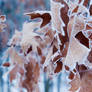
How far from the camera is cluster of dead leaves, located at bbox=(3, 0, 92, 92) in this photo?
562 mm

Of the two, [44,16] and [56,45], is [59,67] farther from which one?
[44,16]

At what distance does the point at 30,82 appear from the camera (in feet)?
2.21

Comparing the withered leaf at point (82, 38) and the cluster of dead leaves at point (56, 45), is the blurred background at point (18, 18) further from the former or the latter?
the withered leaf at point (82, 38)

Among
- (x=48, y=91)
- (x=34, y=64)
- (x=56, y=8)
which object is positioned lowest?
(x=48, y=91)

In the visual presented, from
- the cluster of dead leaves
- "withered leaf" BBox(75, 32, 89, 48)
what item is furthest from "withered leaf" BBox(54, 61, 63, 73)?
"withered leaf" BBox(75, 32, 89, 48)

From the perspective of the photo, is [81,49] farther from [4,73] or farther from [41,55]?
[4,73]

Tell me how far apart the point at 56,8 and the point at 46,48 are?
0.58ft

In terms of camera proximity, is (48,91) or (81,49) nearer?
(81,49)

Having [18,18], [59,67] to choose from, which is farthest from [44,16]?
[59,67]

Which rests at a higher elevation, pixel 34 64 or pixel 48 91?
pixel 34 64

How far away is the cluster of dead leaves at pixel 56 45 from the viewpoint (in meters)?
0.56

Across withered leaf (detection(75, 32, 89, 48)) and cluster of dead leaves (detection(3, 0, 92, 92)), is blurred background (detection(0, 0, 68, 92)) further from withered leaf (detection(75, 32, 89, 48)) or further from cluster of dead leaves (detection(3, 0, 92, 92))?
withered leaf (detection(75, 32, 89, 48))

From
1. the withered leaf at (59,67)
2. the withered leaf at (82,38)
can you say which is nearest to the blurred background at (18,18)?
the withered leaf at (59,67)

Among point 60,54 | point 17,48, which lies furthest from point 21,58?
point 60,54
